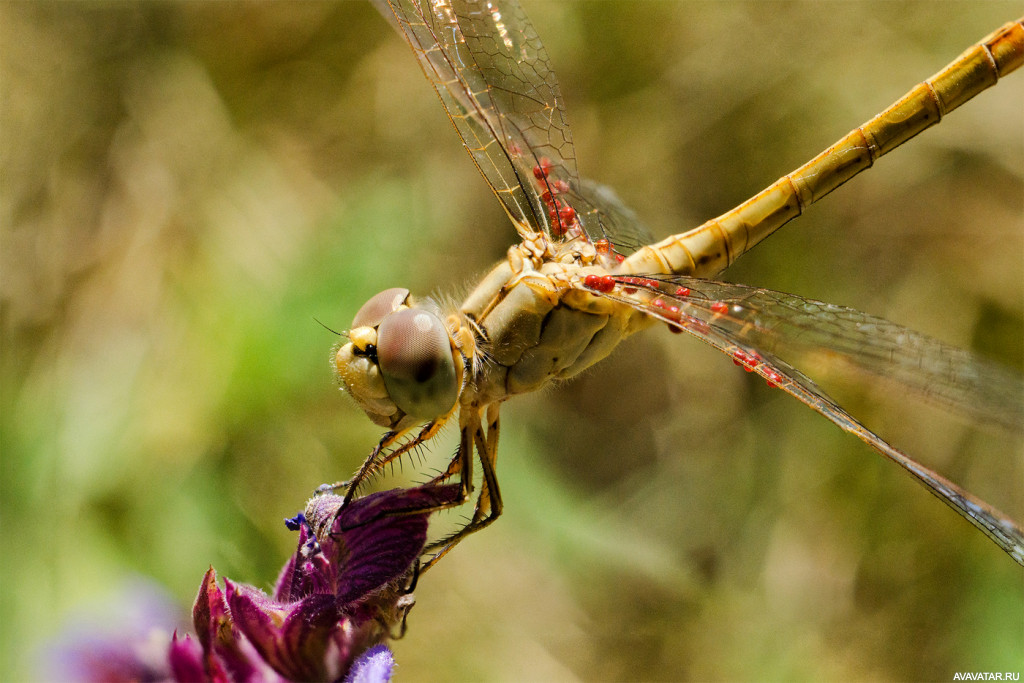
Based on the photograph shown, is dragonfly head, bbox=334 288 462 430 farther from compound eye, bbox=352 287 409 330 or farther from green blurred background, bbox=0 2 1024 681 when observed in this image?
green blurred background, bbox=0 2 1024 681

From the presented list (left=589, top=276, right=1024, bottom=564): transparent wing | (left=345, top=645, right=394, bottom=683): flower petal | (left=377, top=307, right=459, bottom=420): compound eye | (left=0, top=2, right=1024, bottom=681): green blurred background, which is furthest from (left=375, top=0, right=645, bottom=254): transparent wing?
(left=345, top=645, right=394, bottom=683): flower petal

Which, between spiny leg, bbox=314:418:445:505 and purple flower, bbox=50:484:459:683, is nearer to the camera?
purple flower, bbox=50:484:459:683

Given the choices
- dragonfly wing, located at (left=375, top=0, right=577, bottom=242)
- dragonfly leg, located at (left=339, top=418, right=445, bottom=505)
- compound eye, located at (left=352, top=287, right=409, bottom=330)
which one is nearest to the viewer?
dragonfly leg, located at (left=339, top=418, right=445, bottom=505)

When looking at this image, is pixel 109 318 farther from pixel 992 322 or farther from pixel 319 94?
pixel 992 322

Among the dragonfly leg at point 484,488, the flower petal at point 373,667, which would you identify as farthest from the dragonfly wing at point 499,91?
the flower petal at point 373,667

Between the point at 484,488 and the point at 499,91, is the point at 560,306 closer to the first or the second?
the point at 484,488

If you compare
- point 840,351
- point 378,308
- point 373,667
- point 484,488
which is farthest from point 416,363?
point 840,351
